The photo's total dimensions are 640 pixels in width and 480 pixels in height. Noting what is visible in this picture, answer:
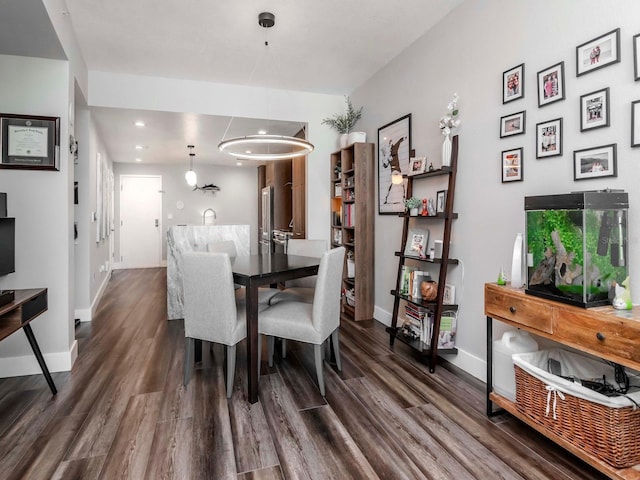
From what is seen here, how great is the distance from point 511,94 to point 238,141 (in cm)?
207

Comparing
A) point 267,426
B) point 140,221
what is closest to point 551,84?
point 267,426

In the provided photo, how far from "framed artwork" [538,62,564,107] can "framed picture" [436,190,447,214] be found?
916 millimetres

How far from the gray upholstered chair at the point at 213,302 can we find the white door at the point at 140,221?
21.6ft

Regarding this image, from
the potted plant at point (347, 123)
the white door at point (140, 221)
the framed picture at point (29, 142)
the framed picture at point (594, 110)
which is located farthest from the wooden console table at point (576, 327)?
the white door at point (140, 221)

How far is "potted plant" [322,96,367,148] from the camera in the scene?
13.4 feet

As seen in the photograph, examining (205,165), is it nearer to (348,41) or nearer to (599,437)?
(348,41)

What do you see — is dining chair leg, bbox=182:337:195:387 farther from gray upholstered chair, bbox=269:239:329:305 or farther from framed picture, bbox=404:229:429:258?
framed picture, bbox=404:229:429:258

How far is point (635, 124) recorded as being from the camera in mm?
1642

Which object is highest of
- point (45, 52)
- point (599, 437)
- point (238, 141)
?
point (45, 52)

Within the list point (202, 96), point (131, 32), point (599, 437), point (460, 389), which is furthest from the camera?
point (202, 96)

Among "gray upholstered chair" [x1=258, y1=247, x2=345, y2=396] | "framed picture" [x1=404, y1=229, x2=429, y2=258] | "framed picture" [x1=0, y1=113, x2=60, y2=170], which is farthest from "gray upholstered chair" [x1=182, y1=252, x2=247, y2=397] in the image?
"framed picture" [x1=404, y1=229, x2=429, y2=258]

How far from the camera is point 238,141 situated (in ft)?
10.1

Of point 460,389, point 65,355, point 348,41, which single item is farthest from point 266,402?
point 348,41

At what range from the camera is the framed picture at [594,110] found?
1.76 meters
